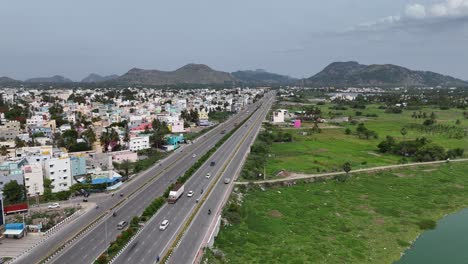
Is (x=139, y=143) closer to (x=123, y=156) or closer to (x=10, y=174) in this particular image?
(x=123, y=156)

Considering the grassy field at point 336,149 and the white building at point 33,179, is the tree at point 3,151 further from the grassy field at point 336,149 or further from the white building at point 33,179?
the grassy field at point 336,149

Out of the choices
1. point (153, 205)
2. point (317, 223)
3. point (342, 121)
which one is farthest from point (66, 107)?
point (317, 223)

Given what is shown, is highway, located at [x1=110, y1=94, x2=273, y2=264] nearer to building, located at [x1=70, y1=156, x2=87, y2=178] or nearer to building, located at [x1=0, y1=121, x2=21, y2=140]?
building, located at [x1=70, y1=156, x2=87, y2=178]

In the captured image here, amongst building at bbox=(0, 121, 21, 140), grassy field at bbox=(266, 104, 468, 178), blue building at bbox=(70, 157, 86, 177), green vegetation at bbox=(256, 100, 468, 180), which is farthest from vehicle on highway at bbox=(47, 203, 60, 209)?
building at bbox=(0, 121, 21, 140)

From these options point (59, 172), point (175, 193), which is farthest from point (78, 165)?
point (175, 193)

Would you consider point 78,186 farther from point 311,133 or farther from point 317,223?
point 311,133

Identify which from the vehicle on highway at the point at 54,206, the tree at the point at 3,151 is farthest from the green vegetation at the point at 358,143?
the tree at the point at 3,151

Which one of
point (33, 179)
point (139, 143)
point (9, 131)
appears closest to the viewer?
point (33, 179)
